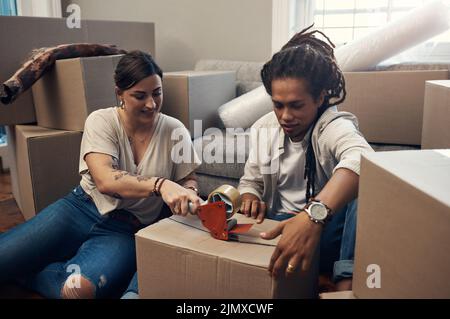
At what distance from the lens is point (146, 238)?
3.41 ft

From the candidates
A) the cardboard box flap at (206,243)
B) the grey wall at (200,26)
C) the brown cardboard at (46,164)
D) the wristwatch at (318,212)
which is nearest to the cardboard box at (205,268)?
the cardboard box flap at (206,243)

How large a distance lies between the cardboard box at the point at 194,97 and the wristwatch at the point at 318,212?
1.30 metres

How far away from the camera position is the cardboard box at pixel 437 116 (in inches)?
55.4

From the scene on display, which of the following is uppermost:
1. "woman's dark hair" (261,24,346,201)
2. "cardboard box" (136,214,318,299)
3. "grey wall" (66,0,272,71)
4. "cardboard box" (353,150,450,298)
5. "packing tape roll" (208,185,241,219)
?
"grey wall" (66,0,272,71)

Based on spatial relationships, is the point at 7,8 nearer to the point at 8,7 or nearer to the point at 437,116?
the point at 8,7

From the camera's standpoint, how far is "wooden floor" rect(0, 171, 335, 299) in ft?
4.33

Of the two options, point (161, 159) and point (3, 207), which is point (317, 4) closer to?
point (161, 159)

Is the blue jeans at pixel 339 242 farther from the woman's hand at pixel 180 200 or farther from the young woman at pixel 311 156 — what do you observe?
the woman's hand at pixel 180 200

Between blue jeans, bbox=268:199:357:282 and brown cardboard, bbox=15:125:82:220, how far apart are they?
104cm

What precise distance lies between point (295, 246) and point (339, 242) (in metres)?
0.45

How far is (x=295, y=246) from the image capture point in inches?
36.3

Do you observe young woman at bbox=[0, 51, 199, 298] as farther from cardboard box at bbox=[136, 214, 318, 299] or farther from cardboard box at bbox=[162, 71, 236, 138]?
cardboard box at bbox=[162, 71, 236, 138]

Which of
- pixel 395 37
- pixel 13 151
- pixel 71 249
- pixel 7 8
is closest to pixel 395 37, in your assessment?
pixel 395 37

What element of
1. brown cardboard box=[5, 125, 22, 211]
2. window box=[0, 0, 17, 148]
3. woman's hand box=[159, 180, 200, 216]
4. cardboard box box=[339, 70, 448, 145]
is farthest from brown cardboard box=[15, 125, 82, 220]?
window box=[0, 0, 17, 148]
